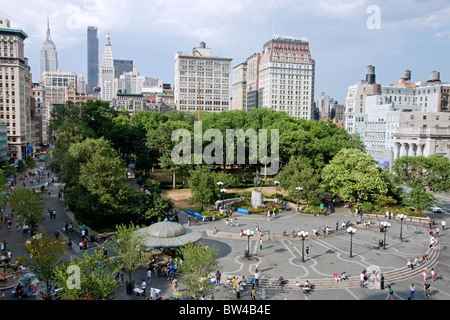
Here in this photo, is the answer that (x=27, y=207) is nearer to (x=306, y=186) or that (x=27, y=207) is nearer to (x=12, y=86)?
(x=306, y=186)

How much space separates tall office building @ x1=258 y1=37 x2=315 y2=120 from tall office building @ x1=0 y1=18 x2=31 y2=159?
82429 millimetres

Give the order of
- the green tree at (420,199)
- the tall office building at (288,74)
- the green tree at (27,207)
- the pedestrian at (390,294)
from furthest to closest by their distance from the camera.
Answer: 1. the tall office building at (288,74)
2. the green tree at (420,199)
3. the green tree at (27,207)
4. the pedestrian at (390,294)

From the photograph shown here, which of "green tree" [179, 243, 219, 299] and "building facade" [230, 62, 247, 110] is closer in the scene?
"green tree" [179, 243, 219, 299]

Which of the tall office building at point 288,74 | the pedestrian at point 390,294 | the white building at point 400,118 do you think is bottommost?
the pedestrian at point 390,294

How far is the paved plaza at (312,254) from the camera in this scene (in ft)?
79.7

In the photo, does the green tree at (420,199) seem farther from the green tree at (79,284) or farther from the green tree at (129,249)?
the green tree at (79,284)

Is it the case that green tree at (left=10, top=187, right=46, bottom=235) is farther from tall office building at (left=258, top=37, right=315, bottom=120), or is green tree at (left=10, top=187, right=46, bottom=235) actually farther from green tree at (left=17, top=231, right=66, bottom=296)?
tall office building at (left=258, top=37, right=315, bottom=120)

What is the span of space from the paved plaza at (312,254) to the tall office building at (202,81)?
115 meters

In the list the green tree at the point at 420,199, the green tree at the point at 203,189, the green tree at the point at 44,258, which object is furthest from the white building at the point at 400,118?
the green tree at the point at 44,258

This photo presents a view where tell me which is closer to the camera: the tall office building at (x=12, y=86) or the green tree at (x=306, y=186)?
the green tree at (x=306, y=186)

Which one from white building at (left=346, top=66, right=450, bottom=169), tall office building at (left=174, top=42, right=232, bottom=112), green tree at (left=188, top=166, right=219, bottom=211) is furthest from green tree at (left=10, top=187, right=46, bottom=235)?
tall office building at (left=174, top=42, right=232, bottom=112)

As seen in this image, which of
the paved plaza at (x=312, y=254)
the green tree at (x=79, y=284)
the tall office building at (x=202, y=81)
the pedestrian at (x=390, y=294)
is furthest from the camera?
the tall office building at (x=202, y=81)

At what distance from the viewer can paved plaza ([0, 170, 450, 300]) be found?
24.3m

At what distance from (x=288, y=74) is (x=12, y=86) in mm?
92799
